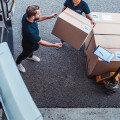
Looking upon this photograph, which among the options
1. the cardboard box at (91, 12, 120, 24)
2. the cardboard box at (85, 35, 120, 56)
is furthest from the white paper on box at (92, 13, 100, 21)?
the cardboard box at (85, 35, 120, 56)

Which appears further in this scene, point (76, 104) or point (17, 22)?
point (17, 22)

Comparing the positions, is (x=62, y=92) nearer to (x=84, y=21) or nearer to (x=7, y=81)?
(x=84, y=21)

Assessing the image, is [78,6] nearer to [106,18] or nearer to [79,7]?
[79,7]

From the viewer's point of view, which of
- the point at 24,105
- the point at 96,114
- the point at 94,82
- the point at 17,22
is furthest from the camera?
the point at 17,22

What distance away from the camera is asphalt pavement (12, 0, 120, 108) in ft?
10.4

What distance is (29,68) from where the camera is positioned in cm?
342

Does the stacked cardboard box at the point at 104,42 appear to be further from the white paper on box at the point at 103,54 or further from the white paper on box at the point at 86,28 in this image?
the white paper on box at the point at 86,28

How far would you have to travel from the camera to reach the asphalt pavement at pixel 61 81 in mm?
3166

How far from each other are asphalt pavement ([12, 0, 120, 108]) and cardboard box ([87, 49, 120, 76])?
256 mm

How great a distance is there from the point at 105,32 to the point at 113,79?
813 millimetres

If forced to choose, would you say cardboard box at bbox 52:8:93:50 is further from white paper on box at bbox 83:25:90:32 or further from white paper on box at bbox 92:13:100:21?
white paper on box at bbox 92:13:100:21

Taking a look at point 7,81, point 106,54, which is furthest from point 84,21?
point 7,81

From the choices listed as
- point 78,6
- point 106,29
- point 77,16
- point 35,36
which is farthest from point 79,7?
point 35,36

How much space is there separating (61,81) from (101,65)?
79 centimetres
